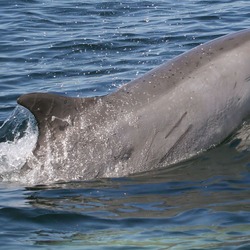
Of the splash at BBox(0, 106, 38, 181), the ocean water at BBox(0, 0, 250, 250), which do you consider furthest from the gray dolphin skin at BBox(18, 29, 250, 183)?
the splash at BBox(0, 106, 38, 181)

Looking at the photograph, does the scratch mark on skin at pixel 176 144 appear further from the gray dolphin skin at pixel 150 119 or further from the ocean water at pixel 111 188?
the ocean water at pixel 111 188

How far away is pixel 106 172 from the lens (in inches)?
443

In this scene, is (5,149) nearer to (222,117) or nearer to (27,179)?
(27,179)

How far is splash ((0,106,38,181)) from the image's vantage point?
11766mm

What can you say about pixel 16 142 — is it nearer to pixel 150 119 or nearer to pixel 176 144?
pixel 150 119

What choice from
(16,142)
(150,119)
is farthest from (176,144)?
(16,142)

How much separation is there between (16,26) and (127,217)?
15.0 metres

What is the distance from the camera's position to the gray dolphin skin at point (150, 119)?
1119 cm

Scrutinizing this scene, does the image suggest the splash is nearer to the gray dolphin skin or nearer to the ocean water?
the ocean water

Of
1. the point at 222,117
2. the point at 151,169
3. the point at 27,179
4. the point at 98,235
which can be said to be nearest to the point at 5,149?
the point at 27,179

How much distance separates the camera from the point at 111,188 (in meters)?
10.7

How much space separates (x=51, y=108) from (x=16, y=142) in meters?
2.25

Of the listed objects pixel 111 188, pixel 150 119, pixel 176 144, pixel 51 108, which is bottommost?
pixel 111 188

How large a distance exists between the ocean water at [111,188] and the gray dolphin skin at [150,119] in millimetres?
243
